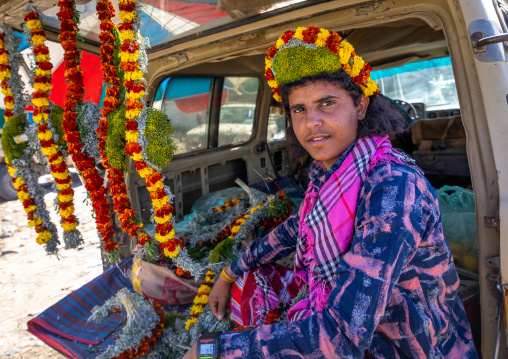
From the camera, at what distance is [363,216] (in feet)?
4.23

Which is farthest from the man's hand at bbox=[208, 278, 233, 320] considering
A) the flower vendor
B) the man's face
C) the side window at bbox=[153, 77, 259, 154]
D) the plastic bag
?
the side window at bbox=[153, 77, 259, 154]

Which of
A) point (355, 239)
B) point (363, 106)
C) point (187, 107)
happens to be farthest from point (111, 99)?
point (187, 107)

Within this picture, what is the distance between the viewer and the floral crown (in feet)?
5.08

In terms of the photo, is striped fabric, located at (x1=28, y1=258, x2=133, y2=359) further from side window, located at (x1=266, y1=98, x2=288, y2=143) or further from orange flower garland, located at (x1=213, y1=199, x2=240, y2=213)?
side window, located at (x1=266, y1=98, x2=288, y2=143)

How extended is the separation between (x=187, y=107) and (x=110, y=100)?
1766 mm

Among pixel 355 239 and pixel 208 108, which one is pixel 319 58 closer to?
pixel 355 239

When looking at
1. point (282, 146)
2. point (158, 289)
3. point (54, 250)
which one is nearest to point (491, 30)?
point (158, 289)

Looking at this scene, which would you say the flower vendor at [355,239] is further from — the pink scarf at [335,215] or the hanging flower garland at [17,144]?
the hanging flower garland at [17,144]

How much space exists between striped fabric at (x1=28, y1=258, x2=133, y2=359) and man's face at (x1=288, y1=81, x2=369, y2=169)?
2.13 m

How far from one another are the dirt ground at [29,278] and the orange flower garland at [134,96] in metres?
1.51

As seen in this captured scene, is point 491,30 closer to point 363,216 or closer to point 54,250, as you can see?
point 363,216

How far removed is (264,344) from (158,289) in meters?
1.78

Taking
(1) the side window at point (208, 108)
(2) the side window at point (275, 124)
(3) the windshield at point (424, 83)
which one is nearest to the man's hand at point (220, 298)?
(1) the side window at point (208, 108)

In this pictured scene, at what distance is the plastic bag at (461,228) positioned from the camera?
224 cm
